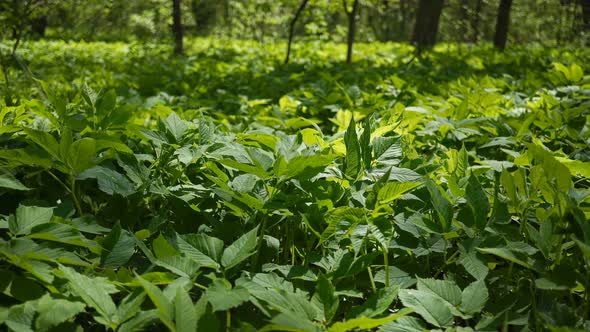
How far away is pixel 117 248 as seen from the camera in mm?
1101

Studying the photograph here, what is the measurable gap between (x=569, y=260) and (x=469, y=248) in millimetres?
225

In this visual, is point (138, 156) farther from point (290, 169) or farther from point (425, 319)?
point (425, 319)

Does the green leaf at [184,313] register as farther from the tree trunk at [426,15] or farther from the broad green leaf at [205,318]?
the tree trunk at [426,15]

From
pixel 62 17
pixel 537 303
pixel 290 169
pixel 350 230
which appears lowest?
pixel 537 303

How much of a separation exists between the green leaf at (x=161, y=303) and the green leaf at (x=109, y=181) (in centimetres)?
49

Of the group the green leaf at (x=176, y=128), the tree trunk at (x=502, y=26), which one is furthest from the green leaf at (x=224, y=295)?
the tree trunk at (x=502, y=26)

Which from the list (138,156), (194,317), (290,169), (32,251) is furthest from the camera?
(138,156)

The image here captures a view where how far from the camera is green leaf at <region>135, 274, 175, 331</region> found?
0.81 metres

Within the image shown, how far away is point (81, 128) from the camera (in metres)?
1.58

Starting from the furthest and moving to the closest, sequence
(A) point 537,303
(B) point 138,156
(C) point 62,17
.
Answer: (C) point 62,17, (B) point 138,156, (A) point 537,303

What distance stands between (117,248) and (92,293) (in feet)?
0.70

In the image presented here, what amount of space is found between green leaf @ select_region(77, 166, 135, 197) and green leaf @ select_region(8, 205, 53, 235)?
20 cm

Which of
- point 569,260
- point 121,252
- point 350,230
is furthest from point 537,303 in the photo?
point 121,252

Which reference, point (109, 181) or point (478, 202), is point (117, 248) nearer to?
point (109, 181)
